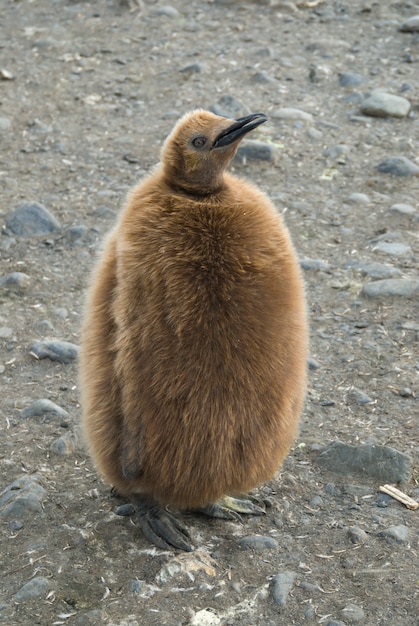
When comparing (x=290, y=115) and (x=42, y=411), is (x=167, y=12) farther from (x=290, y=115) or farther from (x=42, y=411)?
(x=42, y=411)

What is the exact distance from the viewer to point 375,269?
19.0 ft

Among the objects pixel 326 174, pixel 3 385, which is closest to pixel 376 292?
pixel 326 174

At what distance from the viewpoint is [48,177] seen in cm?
691

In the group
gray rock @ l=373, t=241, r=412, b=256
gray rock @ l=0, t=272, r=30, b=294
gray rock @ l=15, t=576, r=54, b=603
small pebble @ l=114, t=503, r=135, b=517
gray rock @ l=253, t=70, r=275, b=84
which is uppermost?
gray rock @ l=253, t=70, r=275, b=84

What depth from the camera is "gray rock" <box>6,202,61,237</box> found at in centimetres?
625

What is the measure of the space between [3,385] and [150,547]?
1.52m

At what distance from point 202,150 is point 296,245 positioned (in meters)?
2.62

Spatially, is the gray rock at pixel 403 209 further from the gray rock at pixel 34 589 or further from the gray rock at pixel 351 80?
the gray rock at pixel 34 589

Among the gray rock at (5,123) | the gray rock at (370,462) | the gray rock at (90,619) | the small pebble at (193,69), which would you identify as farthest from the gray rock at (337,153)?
the gray rock at (90,619)

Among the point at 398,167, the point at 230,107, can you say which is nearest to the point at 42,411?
the point at 398,167

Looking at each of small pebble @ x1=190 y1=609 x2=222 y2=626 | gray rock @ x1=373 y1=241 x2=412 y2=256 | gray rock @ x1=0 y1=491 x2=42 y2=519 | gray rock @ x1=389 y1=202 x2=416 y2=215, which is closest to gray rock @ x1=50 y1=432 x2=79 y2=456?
gray rock @ x1=0 y1=491 x2=42 y2=519

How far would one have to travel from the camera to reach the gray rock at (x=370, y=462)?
419 centimetres

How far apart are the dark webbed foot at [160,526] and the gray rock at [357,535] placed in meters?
0.63

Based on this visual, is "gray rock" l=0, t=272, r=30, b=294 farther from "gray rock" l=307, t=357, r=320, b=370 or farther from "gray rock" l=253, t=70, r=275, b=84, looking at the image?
"gray rock" l=253, t=70, r=275, b=84
